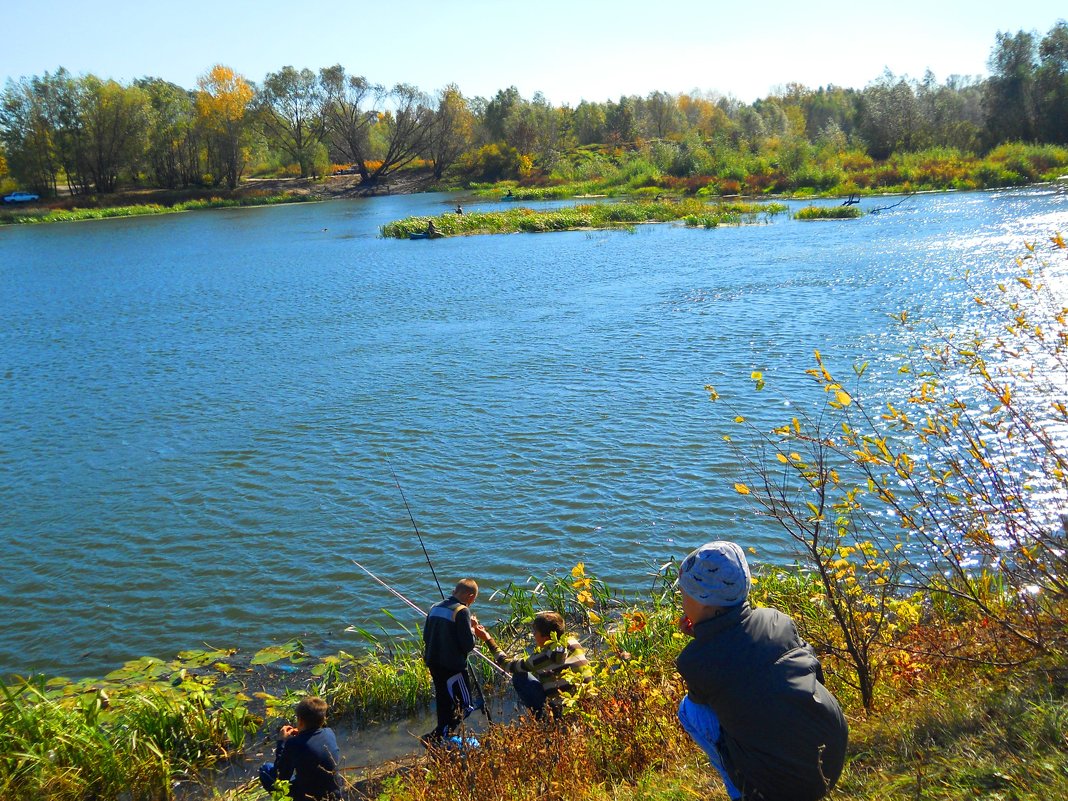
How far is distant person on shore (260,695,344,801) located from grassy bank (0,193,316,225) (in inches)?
3197

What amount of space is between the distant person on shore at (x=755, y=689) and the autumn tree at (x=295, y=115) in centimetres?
10102

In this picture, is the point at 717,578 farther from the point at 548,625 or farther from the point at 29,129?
the point at 29,129

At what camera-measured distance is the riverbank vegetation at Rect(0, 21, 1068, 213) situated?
60.0 m

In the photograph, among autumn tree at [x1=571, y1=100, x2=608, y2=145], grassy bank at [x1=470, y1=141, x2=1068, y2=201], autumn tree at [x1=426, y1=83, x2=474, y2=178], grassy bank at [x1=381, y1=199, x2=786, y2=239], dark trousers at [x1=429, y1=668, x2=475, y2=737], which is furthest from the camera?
autumn tree at [x1=571, y1=100, x2=608, y2=145]

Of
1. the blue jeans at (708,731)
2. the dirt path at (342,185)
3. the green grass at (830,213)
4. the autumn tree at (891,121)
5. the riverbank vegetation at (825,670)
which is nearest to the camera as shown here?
the blue jeans at (708,731)

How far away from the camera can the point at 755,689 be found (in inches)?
130

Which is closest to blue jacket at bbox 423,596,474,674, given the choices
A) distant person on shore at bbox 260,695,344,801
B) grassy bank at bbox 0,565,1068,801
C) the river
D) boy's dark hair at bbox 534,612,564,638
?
boy's dark hair at bbox 534,612,564,638

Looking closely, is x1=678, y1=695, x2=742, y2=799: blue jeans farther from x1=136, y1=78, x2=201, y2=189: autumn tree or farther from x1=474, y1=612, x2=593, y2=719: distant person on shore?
x1=136, y1=78, x2=201, y2=189: autumn tree

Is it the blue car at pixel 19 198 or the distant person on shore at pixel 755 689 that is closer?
the distant person on shore at pixel 755 689

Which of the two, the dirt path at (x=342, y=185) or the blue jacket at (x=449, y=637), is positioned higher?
the dirt path at (x=342, y=185)

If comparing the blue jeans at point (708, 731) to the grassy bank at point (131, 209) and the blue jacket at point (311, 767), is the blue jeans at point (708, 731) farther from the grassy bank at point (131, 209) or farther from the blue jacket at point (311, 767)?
the grassy bank at point (131, 209)

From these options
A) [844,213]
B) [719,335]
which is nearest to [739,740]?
[719,335]

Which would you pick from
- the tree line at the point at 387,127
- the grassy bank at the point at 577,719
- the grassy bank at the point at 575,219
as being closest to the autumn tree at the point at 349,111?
the tree line at the point at 387,127

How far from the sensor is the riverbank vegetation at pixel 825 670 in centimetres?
414
